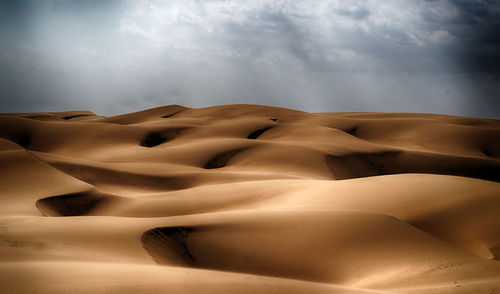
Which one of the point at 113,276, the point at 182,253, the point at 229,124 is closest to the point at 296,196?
the point at 182,253

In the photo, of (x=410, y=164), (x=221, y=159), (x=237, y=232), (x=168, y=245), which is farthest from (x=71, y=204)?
(x=410, y=164)

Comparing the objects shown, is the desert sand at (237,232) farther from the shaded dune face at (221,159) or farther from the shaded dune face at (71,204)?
the shaded dune face at (221,159)

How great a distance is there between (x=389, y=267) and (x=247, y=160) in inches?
731

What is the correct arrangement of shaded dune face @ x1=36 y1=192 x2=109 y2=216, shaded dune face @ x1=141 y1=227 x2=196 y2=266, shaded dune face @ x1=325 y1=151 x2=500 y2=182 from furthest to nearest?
shaded dune face @ x1=325 y1=151 x2=500 y2=182, shaded dune face @ x1=36 y1=192 x2=109 y2=216, shaded dune face @ x1=141 y1=227 x2=196 y2=266

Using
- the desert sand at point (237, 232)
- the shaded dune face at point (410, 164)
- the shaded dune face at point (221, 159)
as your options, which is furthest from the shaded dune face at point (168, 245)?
the shaded dune face at point (410, 164)

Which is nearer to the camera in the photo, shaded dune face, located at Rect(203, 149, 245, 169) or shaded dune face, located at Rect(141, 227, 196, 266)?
shaded dune face, located at Rect(141, 227, 196, 266)

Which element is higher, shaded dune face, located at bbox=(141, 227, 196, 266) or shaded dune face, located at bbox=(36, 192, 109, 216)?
shaded dune face, located at bbox=(36, 192, 109, 216)

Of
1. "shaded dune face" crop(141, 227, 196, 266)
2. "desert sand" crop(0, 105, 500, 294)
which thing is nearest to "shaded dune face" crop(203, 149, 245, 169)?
"desert sand" crop(0, 105, 500, 294)

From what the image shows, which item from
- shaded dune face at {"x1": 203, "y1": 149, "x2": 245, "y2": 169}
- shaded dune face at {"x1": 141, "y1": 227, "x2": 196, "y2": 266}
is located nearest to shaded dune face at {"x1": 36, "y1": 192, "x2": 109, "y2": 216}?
shaded dune face at {"x1": 141, "y1": 227, "x2": 196, "y2": 266}

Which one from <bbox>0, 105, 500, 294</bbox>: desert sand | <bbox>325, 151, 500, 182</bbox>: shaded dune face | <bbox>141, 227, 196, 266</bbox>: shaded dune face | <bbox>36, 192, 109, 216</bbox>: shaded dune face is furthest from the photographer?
<bbox>325, 151, 500, 182</bbox>: shaded dune face

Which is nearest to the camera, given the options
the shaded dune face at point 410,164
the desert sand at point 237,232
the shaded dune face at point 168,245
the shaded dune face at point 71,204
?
the desert sand at point 237,232

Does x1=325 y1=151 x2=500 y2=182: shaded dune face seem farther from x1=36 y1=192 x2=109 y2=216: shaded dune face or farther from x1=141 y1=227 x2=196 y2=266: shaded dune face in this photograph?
x1=141 y1=227 x2=196 y2=266: shaded dune face

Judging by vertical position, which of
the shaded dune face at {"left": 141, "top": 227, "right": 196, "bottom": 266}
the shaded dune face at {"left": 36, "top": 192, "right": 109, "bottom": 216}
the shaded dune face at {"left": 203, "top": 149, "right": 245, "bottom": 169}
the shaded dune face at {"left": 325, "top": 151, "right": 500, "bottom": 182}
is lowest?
the shaded dune face at {"left": 141, "top": 227, "right": 196, "bottom": 266}

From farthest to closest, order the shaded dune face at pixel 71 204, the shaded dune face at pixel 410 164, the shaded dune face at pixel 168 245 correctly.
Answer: the shaded dune face at pixel 410 164 → the shaded dune face at pixel 71 204 → the shaded dune face at pixel 168 245
